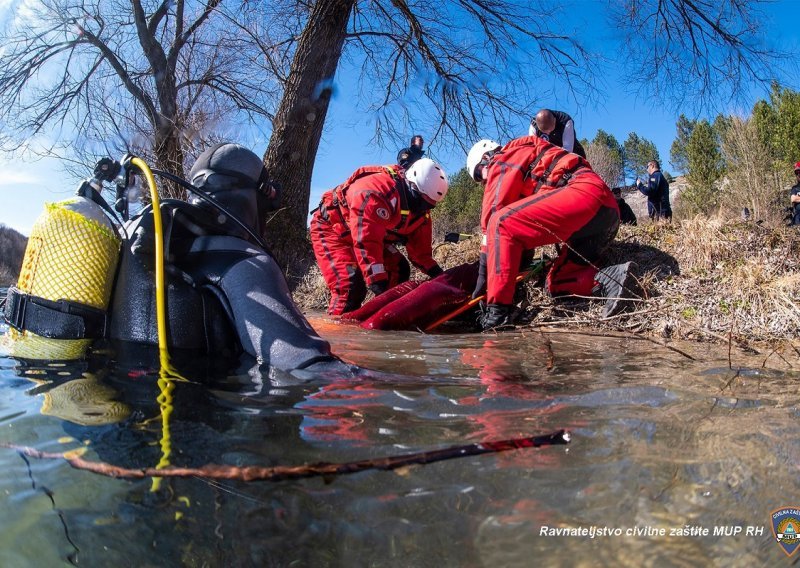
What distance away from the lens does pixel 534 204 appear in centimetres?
424

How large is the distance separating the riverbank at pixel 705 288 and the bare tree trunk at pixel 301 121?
13.6 ft

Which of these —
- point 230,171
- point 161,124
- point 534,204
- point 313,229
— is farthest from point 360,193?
point 161,124

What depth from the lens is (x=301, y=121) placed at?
8.02 meters

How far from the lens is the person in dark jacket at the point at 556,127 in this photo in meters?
5.90

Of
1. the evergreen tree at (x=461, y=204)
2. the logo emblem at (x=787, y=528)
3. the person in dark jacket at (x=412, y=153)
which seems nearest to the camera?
the logo emblem at (x=787, y=528)

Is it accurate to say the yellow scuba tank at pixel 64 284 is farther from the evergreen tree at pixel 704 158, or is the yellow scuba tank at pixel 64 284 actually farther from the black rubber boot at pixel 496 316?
the evergreen tree at pixel 704 158

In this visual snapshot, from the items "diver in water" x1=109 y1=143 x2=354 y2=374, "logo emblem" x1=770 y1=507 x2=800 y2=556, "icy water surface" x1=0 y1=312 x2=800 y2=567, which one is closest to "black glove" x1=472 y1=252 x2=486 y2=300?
"diver in water" x1=109 y1=143 x2=354 y2=374

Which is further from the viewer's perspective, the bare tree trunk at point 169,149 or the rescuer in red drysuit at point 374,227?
the bare tree trunk at point 169,149

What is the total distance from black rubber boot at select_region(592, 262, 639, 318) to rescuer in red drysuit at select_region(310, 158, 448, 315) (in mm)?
1936

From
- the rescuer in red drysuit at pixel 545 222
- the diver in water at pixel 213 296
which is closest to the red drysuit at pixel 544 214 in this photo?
the rescuer in red drysuit at pixel 545 222

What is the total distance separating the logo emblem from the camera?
2.89 feet

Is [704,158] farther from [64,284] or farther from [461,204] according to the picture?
[64,284]

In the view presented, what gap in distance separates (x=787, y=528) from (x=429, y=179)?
474 cm

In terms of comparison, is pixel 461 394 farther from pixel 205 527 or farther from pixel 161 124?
pixel 161 124
